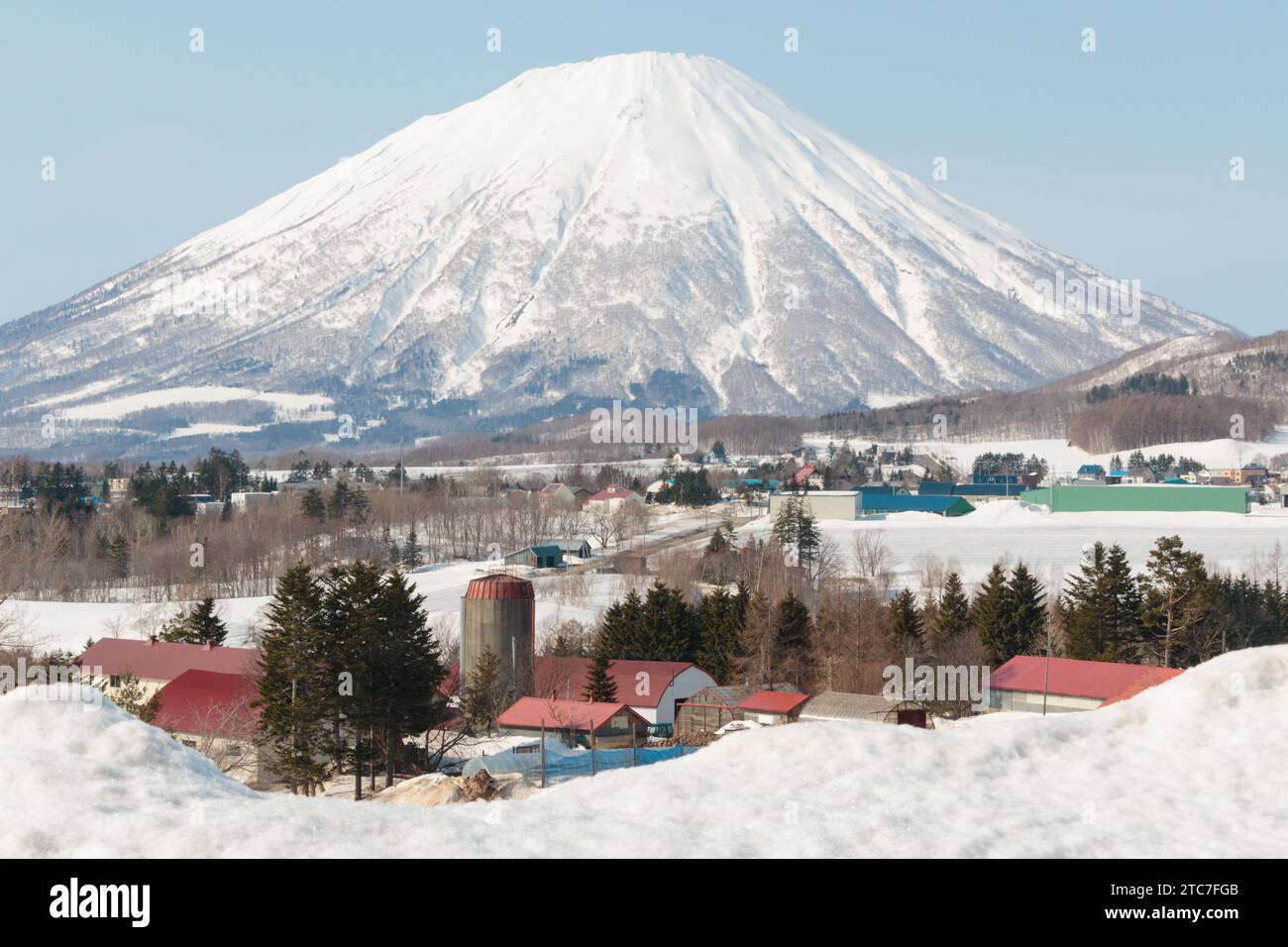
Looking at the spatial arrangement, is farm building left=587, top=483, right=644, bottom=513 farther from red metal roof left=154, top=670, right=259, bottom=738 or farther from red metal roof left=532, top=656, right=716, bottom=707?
red metal roof left=154, top=670, right=259, bottom=738

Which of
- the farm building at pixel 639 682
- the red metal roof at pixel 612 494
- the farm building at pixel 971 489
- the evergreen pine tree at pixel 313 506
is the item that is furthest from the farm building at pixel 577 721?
the farm building at pixel 971 489

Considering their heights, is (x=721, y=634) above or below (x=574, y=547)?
below

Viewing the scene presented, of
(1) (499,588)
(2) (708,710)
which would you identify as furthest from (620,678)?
(2) (708,710)

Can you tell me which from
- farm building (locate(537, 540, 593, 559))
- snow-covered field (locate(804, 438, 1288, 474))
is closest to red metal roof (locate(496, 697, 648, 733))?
farm building (locate(537, 540, 593, 559))

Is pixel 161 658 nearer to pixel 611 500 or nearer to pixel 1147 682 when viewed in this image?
pixel 1147 682
